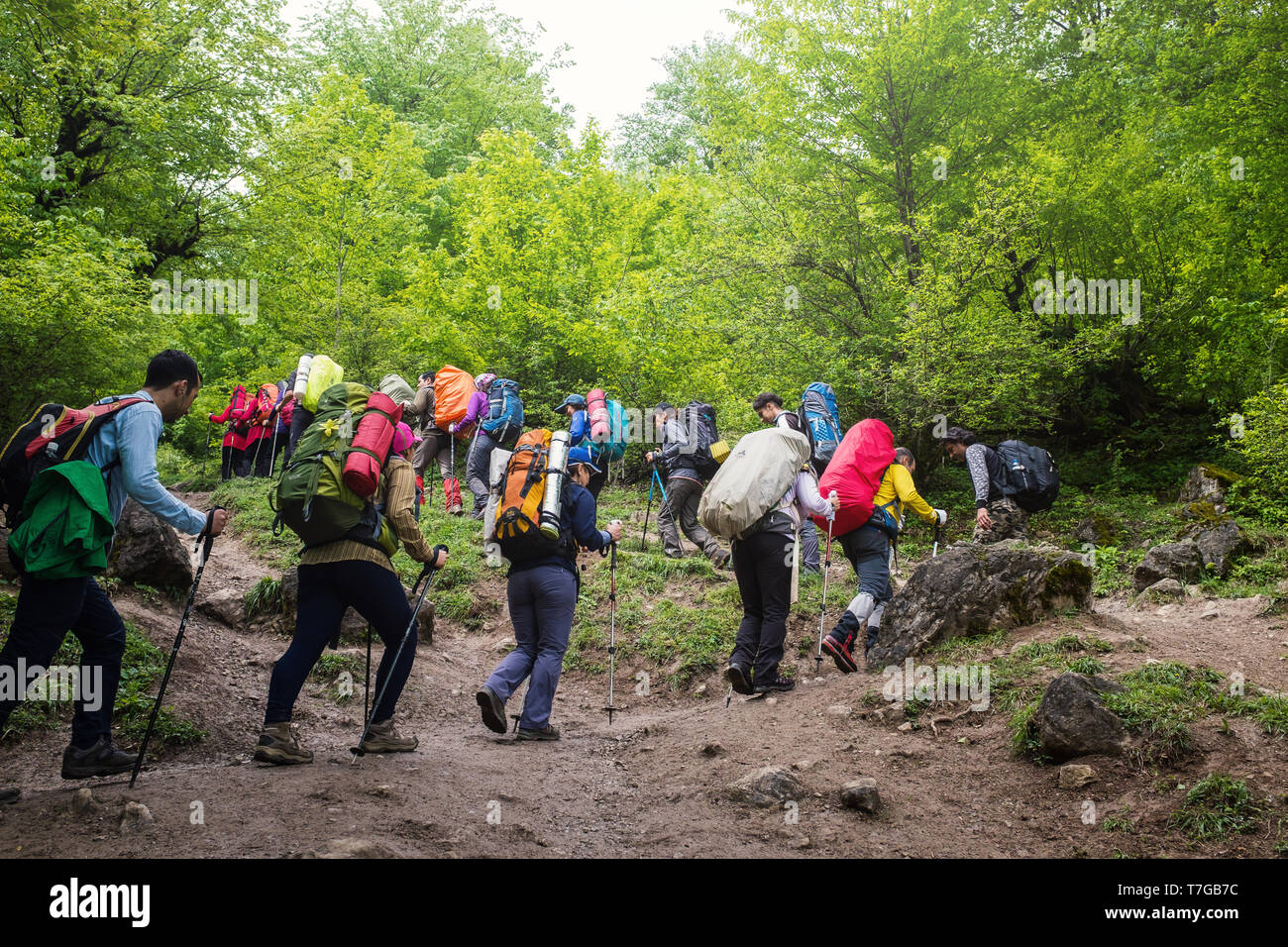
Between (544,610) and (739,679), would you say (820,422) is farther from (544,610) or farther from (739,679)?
(544,610)

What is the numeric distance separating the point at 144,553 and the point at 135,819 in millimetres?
5369

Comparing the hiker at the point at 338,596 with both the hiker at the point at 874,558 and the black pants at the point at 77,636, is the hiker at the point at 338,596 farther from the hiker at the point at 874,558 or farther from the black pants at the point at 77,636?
the hiker at the point at 874,558

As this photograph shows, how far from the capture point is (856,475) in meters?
7.06

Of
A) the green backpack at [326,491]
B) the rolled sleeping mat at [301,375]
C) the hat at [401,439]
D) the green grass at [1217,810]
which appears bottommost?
the green grass at [1217,810]

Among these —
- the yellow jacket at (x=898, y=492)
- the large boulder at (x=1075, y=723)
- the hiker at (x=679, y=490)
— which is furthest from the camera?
the hiker at (x=679, y=490)

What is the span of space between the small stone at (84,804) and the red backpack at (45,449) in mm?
1446

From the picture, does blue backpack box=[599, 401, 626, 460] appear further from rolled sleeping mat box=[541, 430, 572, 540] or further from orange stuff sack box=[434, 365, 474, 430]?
rolled sleeping mat box=[541, 430, 572, 540]

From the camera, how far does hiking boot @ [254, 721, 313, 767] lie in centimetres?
455

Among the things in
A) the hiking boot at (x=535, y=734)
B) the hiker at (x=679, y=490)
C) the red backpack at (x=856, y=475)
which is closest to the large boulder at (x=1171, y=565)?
the red backpack at (x=856, y=475)

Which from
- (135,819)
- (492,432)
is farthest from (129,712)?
(492,432)

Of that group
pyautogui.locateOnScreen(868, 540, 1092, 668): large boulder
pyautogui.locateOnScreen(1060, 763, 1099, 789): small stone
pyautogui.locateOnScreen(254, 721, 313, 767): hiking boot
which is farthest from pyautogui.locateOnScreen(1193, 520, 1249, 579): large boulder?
pyautogui.locateOnScreen(254, 721, 313, 767): hiking boot

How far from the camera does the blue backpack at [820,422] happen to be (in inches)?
355

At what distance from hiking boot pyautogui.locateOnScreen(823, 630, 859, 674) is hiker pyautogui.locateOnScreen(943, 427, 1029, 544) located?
3.14 metres

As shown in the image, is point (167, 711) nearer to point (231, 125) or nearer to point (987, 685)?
point (987, 685)
